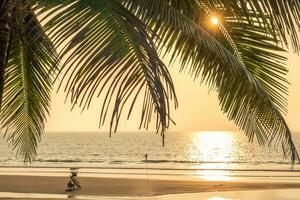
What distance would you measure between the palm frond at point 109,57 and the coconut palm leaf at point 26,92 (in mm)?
3241

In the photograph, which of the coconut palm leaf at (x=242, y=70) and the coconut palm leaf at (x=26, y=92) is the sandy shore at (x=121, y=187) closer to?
the coconut palm leaf at (x=26, y=92)

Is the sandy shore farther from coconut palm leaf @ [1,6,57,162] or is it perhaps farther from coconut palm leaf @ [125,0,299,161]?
coconut palm leaf @ [125,0,299,161]

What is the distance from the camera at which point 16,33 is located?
5.67m

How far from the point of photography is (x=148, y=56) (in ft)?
11.5

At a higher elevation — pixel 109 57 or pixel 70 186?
pixel 109 57

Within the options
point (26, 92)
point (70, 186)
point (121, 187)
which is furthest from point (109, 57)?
point (121, 187)

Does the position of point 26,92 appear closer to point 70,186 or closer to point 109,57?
point 109,57

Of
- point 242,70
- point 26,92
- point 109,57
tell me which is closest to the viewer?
point 109,57

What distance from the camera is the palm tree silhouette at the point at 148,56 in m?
3.43

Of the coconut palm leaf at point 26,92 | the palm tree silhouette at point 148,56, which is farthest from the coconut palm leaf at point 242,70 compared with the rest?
the coconut palm leaf at point 26,92

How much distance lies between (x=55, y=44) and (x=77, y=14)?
0.26m

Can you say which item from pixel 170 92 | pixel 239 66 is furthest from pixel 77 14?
pixel 239 66

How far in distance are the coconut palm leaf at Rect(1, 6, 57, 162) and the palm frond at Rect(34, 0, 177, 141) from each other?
128 inches

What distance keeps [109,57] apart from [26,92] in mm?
4062
